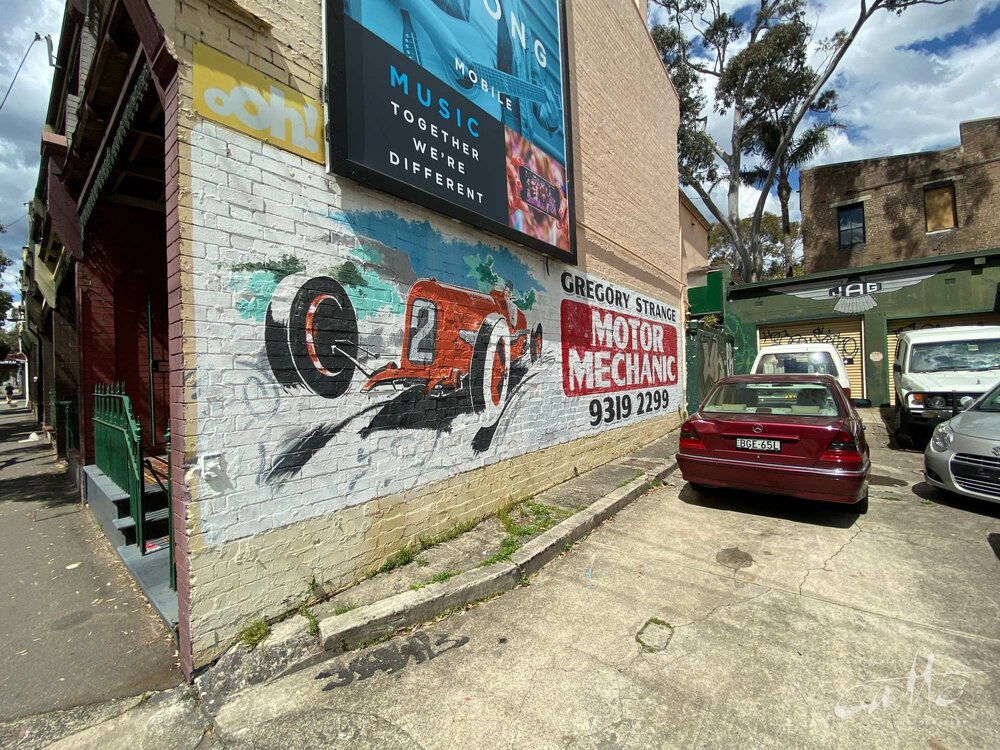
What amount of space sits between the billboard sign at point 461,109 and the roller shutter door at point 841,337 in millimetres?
13414

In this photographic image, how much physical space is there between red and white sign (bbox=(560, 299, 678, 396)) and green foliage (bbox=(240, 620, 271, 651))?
4402 millimetres

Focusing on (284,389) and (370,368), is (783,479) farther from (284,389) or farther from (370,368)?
(284,389)

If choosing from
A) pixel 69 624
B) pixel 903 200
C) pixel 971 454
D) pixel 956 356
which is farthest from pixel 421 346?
pixel 903 200

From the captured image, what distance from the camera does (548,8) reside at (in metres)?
6.43

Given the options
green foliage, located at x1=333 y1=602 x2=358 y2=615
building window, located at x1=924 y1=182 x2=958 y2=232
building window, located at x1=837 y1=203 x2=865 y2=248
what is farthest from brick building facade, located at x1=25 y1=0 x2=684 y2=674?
building window, located at x1=924 y1=182 x2=958 y2=232

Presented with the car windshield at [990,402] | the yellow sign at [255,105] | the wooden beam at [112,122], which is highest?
the wooden beam at [112,122]

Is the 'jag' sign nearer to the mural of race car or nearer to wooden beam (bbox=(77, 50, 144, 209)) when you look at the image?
the mural of race car

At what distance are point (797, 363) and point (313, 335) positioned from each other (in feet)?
30.7

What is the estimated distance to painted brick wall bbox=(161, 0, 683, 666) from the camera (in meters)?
2.77

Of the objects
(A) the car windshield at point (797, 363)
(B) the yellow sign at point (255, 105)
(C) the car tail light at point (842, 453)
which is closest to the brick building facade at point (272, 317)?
(B) the yellow sign at point (255, 105)

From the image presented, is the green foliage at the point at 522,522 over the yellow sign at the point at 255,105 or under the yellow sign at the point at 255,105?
under

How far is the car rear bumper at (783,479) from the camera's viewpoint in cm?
459

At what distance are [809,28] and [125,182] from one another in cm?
2620

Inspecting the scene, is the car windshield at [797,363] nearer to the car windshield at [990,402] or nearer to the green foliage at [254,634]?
the car windshield at [990,402]
